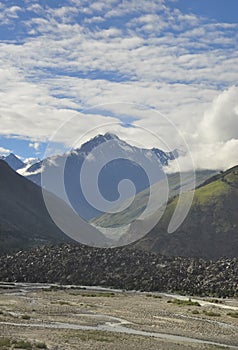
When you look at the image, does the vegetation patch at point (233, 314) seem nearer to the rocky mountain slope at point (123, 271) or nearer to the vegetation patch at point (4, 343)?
the rocky mountain slope at point (123, 271)

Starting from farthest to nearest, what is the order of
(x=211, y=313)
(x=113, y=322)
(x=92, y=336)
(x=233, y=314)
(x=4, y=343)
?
(x=233, y=314), (x=211, y=313), (x=113, y=322), (x=92, y=336), (x=4, y=343)

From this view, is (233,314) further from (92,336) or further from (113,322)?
(92,336)

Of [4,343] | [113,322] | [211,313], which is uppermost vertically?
[211,313]

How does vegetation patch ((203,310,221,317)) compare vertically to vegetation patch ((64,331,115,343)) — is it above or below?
above

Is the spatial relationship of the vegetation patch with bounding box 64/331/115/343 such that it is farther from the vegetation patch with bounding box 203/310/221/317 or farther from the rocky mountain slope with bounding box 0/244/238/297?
the rocky mountain slope with bounding box 0/244/238/297

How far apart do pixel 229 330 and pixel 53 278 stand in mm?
67091

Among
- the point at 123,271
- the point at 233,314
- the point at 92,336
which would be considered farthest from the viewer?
the point at 123,271

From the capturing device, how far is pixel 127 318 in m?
58.2

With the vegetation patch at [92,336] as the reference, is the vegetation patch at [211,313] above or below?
above

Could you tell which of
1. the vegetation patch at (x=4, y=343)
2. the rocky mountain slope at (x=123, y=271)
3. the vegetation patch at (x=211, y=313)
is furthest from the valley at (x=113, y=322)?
the rocky mountain slope at (x=123, y=271)

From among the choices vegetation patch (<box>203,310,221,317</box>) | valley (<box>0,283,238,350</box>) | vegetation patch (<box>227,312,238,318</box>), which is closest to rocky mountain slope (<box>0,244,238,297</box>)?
valley (<box>0,283,238,350</box>)

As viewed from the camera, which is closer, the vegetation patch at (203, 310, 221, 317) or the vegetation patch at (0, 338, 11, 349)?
the vegetation patch at (0, 338, 11, 349)

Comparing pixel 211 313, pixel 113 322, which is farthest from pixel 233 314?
pixel 113 322

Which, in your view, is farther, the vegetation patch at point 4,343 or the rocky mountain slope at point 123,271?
the rocky mountain slope at point 123,271
